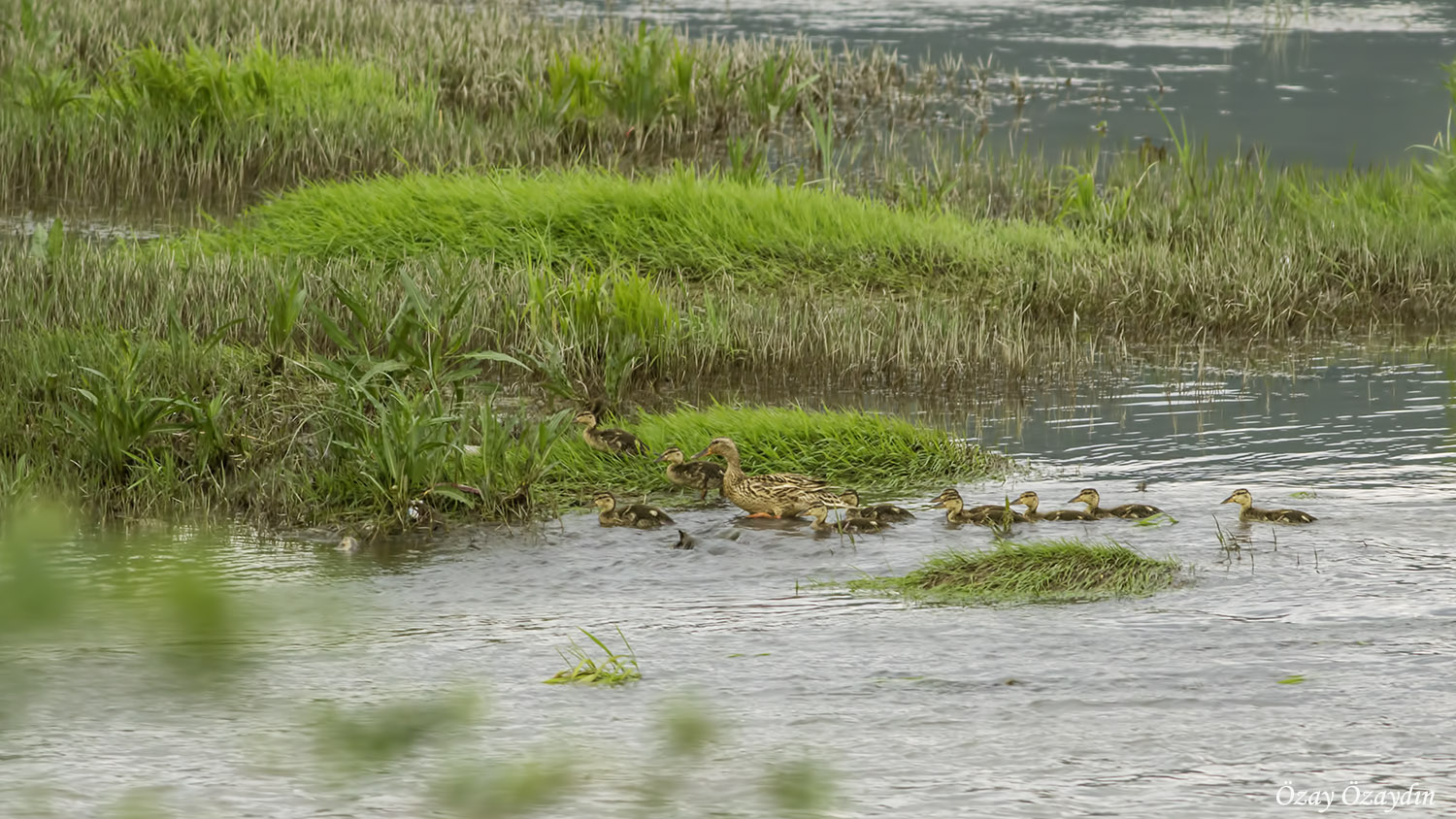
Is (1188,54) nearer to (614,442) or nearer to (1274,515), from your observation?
(614,442)

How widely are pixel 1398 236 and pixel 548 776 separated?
12.3 metres

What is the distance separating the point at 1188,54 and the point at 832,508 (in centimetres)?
1972

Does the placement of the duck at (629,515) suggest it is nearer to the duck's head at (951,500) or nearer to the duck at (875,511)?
the duck at (875,511)

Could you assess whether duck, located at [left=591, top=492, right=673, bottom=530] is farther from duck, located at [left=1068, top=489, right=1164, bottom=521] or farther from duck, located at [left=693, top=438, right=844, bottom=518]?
duck, located at [left=1068, top=489, right=1164, bottom=521]

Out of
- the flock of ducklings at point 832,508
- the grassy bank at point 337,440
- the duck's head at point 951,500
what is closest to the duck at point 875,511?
the flock of ducklings at point 832,508

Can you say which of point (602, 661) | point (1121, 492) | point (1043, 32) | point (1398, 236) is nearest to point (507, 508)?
point (602, 661)

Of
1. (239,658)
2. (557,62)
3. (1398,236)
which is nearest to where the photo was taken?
(239,658)

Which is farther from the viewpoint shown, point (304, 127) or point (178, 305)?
point (304, 127)

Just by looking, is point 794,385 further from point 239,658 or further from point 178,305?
point 239,658

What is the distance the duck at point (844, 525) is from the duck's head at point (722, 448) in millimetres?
527

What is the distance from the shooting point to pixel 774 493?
24.0 ft

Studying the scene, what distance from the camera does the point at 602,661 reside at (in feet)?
17.6

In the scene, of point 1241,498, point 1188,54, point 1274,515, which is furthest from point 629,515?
point 1188,54

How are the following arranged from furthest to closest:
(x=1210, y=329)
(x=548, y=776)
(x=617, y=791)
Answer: (x=1210, y=329)
(x=617, y=791)
(x=548, y=776)
